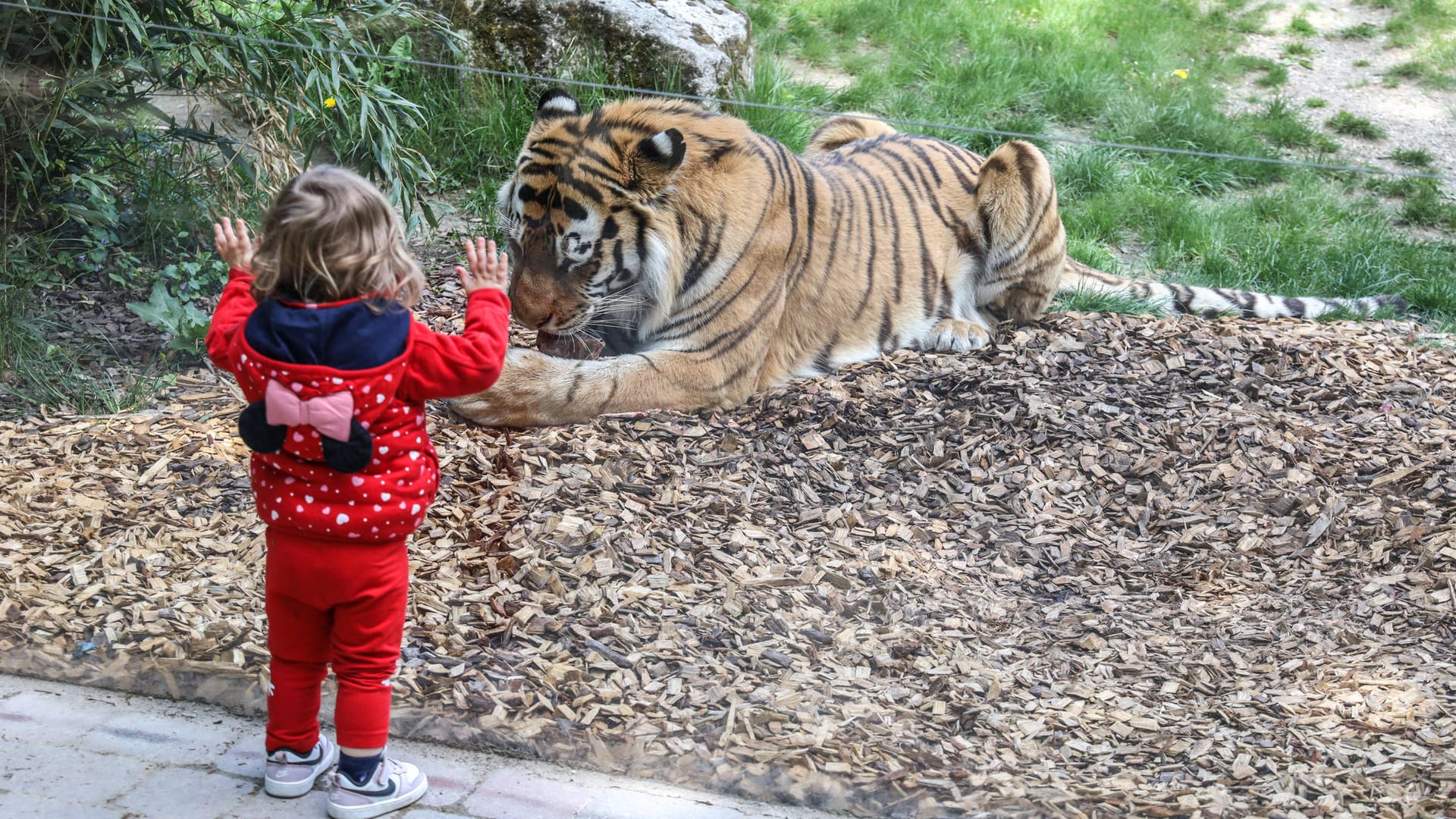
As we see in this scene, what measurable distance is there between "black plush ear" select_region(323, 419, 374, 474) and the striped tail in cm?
425

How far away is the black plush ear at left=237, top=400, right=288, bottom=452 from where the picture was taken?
7.56ft

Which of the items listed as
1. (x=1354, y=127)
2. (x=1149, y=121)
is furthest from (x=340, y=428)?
(x=1354, y=127)

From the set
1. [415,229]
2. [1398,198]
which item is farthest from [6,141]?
[1398,198]

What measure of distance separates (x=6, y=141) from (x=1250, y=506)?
450 cm

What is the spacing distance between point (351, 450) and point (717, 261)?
2.39 m

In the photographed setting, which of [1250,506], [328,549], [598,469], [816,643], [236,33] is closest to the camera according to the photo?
[328,549]

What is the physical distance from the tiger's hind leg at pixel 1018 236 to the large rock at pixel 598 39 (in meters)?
1.68

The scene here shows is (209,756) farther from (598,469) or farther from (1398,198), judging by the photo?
(1398,198)

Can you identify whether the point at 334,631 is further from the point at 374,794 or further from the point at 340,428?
the point at 340,428

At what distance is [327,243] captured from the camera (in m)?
2.29

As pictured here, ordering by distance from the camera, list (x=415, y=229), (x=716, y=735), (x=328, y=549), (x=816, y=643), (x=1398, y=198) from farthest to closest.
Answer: (x=1398, y=198), (x=415, y=229), (x=816, y=643), (x=716, y=735), (x=328, y=549)

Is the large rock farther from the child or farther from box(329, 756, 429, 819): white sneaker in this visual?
box(329, 756, 429, 819): white sneaker

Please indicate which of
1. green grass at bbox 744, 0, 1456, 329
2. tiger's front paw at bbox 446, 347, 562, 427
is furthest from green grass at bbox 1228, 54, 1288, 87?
tiger's front paw at bbox 446, 347, 562, 427

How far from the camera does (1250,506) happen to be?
4.06 meters
